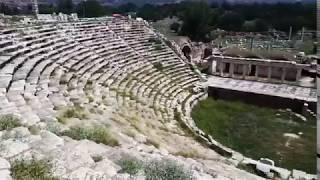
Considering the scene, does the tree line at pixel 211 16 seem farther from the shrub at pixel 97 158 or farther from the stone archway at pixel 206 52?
the shrub at pixel 97 158

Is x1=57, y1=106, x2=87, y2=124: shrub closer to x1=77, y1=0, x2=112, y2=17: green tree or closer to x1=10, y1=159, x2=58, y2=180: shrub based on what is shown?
x1=10, y1=159, x2=58, y2=180: shrub

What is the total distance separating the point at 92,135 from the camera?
6379 millimetres

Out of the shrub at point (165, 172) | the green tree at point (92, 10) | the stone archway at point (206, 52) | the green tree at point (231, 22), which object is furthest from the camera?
the green tree at point (231, 22)

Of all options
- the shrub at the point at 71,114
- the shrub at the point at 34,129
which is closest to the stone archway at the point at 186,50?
the shrub at the point at 71,114

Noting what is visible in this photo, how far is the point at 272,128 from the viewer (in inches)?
618

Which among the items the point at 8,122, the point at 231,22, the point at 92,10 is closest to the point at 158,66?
the point at 8,122

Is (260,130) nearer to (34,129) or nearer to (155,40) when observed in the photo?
(155,40)

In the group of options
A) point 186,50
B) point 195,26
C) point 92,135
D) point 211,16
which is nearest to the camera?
point 92,135

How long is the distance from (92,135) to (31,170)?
2.49 m

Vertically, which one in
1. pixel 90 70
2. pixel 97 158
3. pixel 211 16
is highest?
pixel 211 16

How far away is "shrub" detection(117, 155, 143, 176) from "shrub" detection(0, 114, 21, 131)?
165 centimetres

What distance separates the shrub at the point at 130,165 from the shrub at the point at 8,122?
5.42 feet

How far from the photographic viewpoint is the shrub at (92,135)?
6.19 meters

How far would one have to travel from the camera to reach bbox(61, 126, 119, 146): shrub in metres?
6.19
